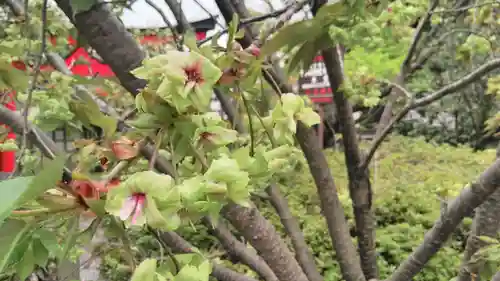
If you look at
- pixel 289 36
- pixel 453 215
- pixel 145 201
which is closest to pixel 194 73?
pixel 145 201

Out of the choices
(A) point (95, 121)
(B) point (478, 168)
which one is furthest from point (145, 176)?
(B) point (478, 168)

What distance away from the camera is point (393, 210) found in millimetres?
2541

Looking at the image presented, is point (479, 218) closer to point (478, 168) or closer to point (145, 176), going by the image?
point (145, 176)

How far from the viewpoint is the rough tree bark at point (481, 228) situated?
0.92 m

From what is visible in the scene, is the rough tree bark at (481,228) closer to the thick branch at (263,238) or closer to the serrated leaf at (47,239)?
the thick branch at (263,238)

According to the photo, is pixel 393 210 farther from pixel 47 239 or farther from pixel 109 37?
pixel 47 239

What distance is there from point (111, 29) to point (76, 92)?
51 centimetres

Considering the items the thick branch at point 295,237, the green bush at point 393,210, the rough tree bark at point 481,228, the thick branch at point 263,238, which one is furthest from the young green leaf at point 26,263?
the green bush at point 393,210

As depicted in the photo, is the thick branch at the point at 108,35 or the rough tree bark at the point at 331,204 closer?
the thick branch at the point at 108,35

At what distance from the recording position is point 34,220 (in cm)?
34

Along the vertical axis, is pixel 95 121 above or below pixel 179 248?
above

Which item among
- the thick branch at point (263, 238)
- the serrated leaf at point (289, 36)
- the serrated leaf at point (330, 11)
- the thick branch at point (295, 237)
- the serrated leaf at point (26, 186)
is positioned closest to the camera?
the serrated leaf at point (26, 186)

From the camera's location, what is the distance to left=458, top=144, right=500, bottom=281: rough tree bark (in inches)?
36.1

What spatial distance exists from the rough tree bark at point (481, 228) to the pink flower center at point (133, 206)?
75 centimetres
